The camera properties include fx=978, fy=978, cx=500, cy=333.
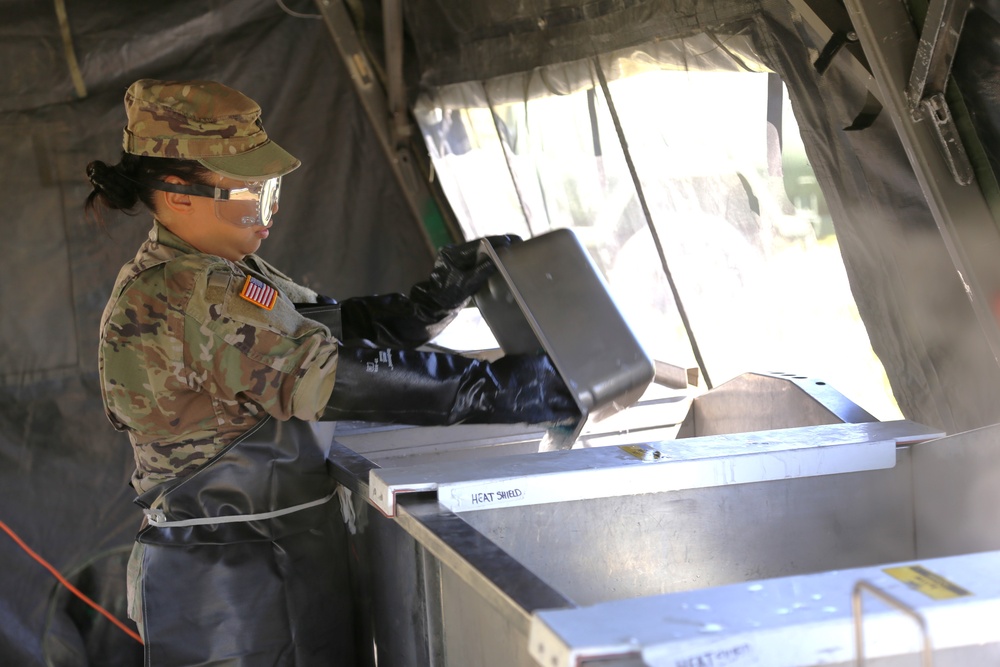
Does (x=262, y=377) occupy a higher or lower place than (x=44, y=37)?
lower

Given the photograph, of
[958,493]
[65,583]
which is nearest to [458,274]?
[958,493]

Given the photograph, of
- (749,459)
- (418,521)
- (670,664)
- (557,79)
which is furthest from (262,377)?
(557,79)

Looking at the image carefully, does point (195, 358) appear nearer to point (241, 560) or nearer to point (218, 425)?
point (218, 425)

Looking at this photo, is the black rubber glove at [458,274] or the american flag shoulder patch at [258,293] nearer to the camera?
the american flag shoulder patch at [258,293]

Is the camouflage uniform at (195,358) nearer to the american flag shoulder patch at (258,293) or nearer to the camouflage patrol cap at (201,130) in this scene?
the american flag shoulder patch at (258,293)

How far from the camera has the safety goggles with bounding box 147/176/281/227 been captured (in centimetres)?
154

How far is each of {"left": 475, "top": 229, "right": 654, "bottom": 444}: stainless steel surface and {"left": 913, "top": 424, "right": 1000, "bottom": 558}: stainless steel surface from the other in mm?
487

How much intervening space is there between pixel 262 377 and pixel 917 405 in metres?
A: 1.23

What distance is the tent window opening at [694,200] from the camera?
7.12ft

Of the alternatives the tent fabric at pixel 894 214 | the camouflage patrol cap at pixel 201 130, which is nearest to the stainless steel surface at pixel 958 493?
the tent fabric at pixel 894 214

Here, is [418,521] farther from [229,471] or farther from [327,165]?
[327,165]

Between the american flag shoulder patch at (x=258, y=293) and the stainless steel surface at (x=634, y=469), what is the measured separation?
296 mm

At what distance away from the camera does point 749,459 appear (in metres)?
1.40

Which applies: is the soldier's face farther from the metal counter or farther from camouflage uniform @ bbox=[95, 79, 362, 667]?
the metal counter
